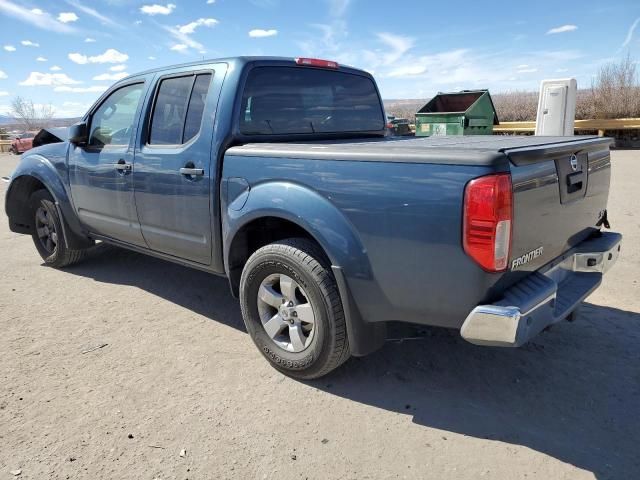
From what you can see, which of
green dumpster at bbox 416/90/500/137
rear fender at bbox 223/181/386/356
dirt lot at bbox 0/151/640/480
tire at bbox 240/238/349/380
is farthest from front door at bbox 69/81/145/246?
green dumpster at bbox 416/90/500/137

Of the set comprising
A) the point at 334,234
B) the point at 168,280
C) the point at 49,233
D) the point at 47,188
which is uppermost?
the point at 47,188

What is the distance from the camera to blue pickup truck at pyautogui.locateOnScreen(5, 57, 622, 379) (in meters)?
2.36

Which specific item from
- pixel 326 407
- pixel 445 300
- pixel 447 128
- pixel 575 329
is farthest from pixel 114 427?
pixel 447 128

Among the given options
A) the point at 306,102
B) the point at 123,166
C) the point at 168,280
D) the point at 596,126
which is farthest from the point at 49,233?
the point at 596,126

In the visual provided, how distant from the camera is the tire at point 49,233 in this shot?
527cm

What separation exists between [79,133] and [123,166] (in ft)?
2.65

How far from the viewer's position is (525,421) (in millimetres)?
2752

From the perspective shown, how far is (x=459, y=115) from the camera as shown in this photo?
1302cm

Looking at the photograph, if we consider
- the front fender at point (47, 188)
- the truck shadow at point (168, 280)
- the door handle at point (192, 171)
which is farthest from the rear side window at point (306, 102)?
the front fender at point (47, 188)

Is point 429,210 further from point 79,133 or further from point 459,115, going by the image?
point 459,115

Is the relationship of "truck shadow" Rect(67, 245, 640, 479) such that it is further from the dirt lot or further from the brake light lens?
the brake light lens

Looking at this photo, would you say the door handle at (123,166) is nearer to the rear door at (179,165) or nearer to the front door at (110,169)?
the front door at (110,169)

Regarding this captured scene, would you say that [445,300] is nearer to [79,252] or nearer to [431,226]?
[431,226]

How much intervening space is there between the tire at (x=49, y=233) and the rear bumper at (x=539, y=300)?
14.7 ft
